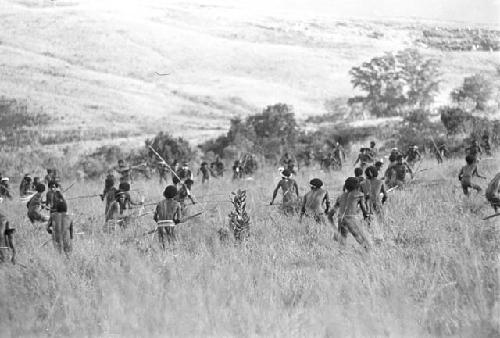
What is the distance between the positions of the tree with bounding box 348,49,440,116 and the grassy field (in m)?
49.3

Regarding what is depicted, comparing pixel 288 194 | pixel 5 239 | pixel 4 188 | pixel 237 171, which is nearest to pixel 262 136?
pixel 237 171

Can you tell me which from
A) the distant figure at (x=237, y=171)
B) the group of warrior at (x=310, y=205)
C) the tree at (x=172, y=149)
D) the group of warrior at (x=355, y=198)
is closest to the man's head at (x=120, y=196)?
the group of warrior at (x=310, y=205)

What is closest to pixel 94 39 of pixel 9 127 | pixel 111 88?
pixel 111 88

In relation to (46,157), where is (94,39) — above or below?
above

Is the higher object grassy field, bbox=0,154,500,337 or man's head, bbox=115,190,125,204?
grassy field, bbox=0,154,500,337

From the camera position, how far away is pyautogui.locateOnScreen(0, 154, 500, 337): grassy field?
647 centimetres

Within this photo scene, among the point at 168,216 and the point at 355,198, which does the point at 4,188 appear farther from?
the point at 355,198

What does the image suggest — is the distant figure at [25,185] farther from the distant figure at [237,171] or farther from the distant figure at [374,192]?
the distant figure at [374,192]

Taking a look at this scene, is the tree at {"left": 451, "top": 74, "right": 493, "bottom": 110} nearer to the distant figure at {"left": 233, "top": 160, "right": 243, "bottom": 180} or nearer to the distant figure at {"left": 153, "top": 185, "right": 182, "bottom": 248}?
the distant figure at {"left": 233, "top": 160, "right": 243, "bottom": 180}

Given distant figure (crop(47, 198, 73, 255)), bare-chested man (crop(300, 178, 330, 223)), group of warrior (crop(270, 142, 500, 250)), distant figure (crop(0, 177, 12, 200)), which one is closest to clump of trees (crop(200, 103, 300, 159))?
distant figure (crop(0, 177, 12, 200))

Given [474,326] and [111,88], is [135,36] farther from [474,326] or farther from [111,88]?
[474,326]

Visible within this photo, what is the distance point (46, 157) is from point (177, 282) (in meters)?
27.3

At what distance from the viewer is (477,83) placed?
4931 cm

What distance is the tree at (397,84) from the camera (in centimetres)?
5900
